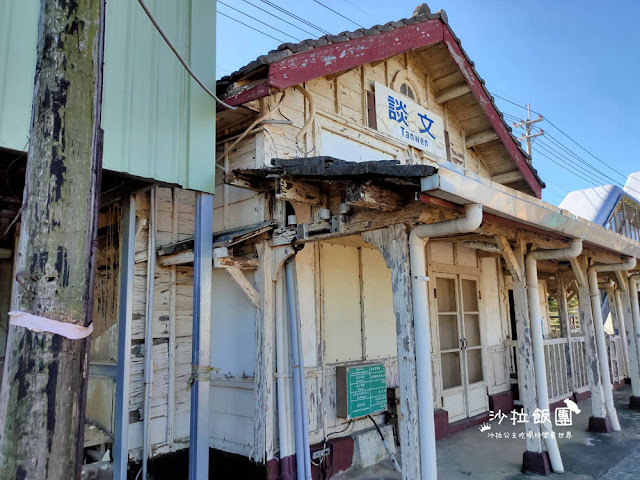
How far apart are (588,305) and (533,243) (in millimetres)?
2280

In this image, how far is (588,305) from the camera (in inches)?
270

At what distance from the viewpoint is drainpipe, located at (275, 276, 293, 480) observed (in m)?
4.40

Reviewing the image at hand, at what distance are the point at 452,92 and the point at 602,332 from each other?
4297 millimetres

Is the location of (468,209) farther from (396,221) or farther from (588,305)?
(588,305)

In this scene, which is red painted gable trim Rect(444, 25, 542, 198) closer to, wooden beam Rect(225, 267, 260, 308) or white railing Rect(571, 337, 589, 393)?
white railing Rect(571, 337, 589, 393)

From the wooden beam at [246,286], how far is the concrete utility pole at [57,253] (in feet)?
9.80

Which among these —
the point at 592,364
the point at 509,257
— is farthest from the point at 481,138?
the point at 592,364

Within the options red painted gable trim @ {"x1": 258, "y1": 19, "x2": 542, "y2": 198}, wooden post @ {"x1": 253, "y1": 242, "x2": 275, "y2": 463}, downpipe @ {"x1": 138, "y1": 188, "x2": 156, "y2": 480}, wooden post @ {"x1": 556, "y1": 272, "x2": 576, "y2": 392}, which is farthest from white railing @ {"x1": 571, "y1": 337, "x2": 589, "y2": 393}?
downpipe @ {"x1": 138, "y1": 188, "x2": 156, "y2": 480}

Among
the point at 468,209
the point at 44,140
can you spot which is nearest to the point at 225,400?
the point at 468,209

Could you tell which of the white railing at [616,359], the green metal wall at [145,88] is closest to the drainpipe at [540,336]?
the green metal wall at [145,88]

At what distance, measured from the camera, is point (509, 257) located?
205 inches

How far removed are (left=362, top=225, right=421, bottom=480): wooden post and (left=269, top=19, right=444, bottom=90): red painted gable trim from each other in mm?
1859

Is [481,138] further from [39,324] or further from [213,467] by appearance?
[39,324]

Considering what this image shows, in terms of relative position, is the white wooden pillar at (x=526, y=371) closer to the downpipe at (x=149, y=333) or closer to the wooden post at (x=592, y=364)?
the wooden post at (x=592, y=364)
